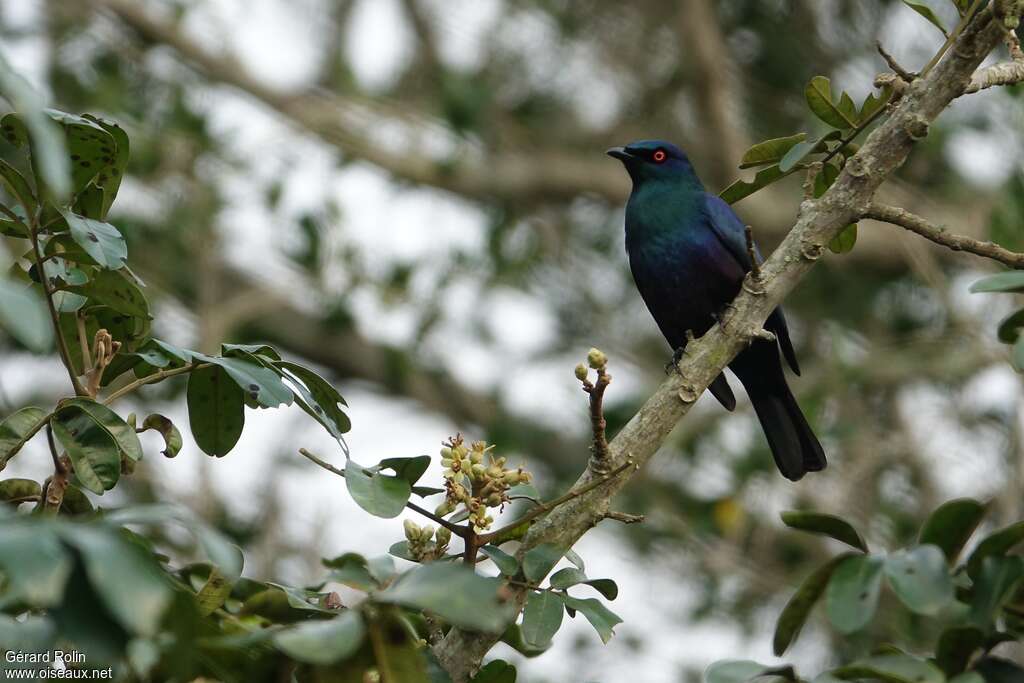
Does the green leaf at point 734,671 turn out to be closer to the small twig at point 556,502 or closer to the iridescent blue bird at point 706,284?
the small twig at point 556,502

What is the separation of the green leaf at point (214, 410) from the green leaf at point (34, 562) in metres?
0.98

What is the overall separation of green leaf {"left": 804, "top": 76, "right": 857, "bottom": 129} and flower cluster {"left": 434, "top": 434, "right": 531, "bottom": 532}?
972 millimetres

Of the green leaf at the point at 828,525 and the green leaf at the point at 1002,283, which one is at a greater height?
the green leaf at the point at 1002,283

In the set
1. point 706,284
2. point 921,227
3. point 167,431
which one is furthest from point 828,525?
point 706,284

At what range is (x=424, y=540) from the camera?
1.93 meters

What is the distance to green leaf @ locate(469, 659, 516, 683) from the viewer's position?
179 centimetres

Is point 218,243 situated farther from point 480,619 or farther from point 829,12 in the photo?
point 480,619

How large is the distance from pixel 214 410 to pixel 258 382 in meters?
0.22

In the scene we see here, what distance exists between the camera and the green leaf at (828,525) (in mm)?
1746

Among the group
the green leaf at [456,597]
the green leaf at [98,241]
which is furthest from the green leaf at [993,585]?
the green leaf at [98,241]

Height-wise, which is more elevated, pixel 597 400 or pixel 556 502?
pixel 597 400

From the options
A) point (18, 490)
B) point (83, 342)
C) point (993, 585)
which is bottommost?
point (18, 490)

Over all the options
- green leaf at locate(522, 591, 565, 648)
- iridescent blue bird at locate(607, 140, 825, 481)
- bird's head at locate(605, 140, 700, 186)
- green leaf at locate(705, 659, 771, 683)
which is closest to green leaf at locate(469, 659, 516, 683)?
green leaf at locate(522, 591, 565, 648)

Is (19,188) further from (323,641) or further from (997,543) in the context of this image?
(997,543)
